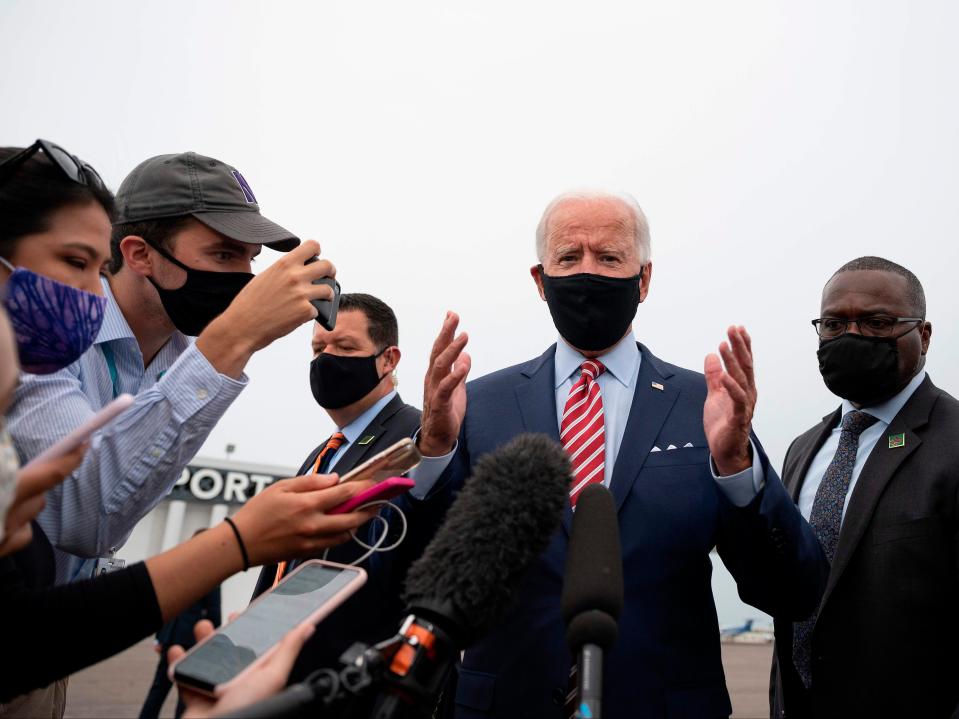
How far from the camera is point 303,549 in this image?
1.93m

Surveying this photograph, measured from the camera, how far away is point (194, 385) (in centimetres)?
217

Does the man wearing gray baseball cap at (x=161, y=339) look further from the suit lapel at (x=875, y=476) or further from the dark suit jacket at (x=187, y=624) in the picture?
the dark suit jacket at (x=187, y=624)

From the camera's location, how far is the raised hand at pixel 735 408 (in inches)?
87.4

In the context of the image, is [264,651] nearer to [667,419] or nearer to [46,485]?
[46,485]

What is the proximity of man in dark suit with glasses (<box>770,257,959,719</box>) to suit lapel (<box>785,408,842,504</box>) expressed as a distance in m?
0.01

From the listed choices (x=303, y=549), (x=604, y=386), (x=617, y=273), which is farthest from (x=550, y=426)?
(x=303, y=549)

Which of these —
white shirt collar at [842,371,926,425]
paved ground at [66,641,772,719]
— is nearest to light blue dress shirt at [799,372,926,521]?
white shirt collar at [842,371,926,425]

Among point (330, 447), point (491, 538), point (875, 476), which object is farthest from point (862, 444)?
point (491, 538)

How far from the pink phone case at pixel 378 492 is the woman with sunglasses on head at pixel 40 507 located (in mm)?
25

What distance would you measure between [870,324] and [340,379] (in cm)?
289

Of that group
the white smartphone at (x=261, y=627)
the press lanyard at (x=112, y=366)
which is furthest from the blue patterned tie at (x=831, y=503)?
the press lanyard at (x=112, y=366)

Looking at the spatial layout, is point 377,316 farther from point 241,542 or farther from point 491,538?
point 491,538

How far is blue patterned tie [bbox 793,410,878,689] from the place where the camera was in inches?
133

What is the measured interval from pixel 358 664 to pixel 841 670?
2645mm
